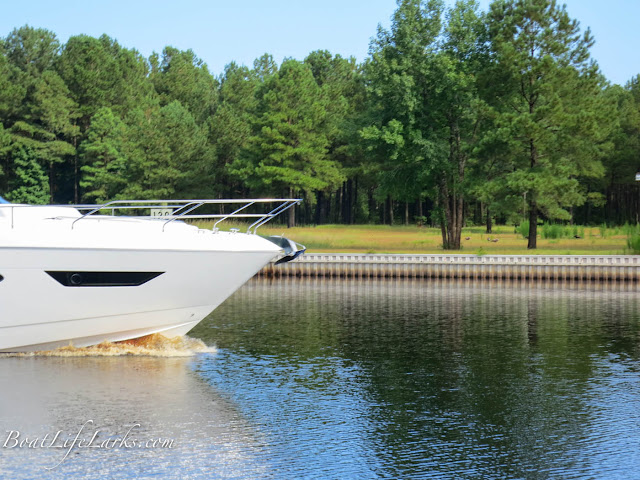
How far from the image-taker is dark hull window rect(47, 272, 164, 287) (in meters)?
16.9

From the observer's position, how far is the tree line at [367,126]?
44.7m

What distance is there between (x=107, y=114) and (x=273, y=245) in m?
67.4

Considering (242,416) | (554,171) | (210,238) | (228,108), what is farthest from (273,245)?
(228,108)

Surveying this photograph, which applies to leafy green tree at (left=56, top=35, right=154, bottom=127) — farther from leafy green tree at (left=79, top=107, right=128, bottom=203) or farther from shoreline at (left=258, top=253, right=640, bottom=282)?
shoreline at (left=258, top=253, right=640, bottom=282)

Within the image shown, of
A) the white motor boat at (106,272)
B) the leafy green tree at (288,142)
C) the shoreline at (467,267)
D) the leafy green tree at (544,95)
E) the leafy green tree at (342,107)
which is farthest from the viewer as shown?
the leafy green tree at (342,107)

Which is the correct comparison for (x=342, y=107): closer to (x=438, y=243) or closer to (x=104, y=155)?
(x=104, y=155)

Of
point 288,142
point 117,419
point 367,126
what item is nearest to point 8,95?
point 288,142

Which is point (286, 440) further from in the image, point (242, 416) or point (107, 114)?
point (107, 114)

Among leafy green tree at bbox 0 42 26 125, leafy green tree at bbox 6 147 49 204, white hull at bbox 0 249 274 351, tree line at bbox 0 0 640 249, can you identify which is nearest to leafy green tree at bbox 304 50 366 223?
tree line at bbox 0 0 640 249

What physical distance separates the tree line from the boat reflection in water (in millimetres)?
29564

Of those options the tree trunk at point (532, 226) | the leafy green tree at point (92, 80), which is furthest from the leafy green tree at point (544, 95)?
the leafy green tree at point (92, 80)

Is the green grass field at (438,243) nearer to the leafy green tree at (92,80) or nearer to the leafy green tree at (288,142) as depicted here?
the leafy green tree at (288,142)

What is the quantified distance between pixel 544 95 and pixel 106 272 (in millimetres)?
33207

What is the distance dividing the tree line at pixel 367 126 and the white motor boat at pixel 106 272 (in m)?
28.0
